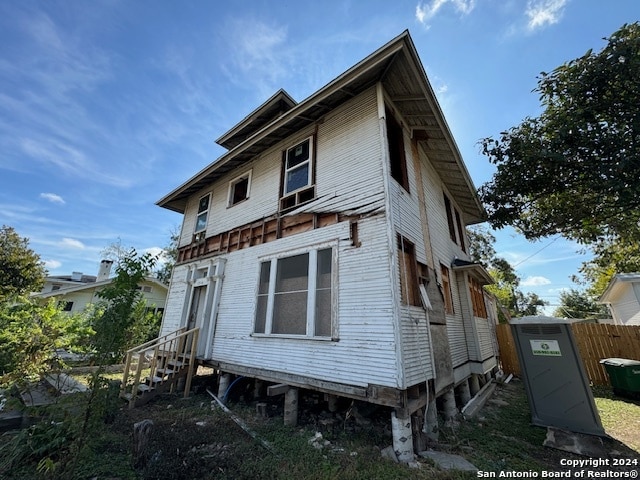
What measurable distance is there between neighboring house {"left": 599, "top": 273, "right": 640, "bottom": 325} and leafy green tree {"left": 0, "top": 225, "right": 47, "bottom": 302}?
3938cm

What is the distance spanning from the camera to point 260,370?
5.73 metres

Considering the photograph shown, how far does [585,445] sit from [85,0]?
534 inches

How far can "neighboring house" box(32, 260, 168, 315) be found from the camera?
18.8m

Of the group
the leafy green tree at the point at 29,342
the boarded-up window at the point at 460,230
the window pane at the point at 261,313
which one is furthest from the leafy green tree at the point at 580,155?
the leafy green tree at the point at 29,342

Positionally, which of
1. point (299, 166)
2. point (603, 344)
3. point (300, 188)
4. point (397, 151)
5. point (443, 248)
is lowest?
point (603, 344)

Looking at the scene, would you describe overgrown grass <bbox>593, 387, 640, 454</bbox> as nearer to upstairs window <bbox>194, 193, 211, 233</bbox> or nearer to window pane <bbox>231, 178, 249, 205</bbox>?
window pane <bbox>231, 178, 249, 205</bbox>

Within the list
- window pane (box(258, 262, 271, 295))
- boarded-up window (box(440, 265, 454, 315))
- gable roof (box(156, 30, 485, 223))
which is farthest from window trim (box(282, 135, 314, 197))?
boarded-up window (box(440, 265, 454, 315))

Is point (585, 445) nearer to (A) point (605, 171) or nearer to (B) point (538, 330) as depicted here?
(B) point (538, 330)

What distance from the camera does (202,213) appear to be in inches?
384

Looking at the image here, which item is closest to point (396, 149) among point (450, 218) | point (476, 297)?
point (450, 218)

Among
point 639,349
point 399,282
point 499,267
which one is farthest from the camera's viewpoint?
point 499,267

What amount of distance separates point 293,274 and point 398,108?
4912mm

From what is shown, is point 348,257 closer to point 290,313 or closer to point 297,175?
point 290,313

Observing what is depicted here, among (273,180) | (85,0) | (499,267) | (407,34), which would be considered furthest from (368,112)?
(499,267)
